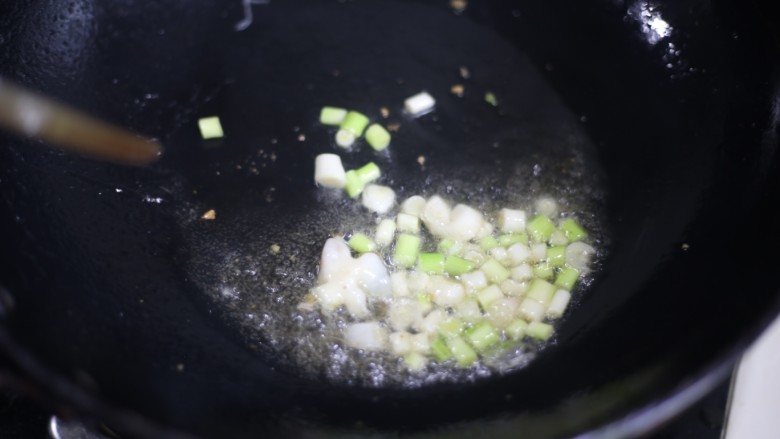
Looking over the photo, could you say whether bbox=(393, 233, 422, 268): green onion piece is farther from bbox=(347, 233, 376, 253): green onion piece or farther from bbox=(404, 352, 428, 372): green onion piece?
bbox=(404, 352, 428, 372): green onion piece

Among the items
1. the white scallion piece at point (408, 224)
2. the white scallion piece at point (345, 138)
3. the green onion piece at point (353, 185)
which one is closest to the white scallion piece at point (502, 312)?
the white scallion piece at point (408, 224)

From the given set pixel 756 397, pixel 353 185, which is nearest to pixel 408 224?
pixel 353 185

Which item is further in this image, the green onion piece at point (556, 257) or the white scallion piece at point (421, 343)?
the green onion piece at point (556, 257)

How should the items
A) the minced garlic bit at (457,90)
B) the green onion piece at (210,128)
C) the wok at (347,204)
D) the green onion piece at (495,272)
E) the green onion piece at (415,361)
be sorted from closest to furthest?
the wok at (347,204), the green onion piece at (415,361), the green onion piece at (495,272), the green onion piece at (210,128), the minced garlic bit at (457,90)

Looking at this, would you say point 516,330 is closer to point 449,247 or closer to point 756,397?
point 449,247

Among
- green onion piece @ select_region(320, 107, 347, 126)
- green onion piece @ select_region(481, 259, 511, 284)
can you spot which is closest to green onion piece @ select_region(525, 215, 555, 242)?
green onion piece @ select_region(481, 259, 511, 284)

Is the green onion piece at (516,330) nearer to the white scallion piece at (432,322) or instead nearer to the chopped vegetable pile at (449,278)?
the chopped vegetable pile at (449,278)

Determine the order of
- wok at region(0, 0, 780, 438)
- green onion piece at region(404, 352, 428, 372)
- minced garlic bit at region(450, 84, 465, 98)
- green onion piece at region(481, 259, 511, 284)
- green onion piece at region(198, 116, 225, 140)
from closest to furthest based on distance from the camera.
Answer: wok at region(0, 0, 780, 438) < green onion piece at region(404, 352, 428, 372) < green onion piece at region(481, 259, 511, 284) < green onion piece at region(198, 116, 225, 140) < minced garlic bit at region(450, 84, 465, 98)
